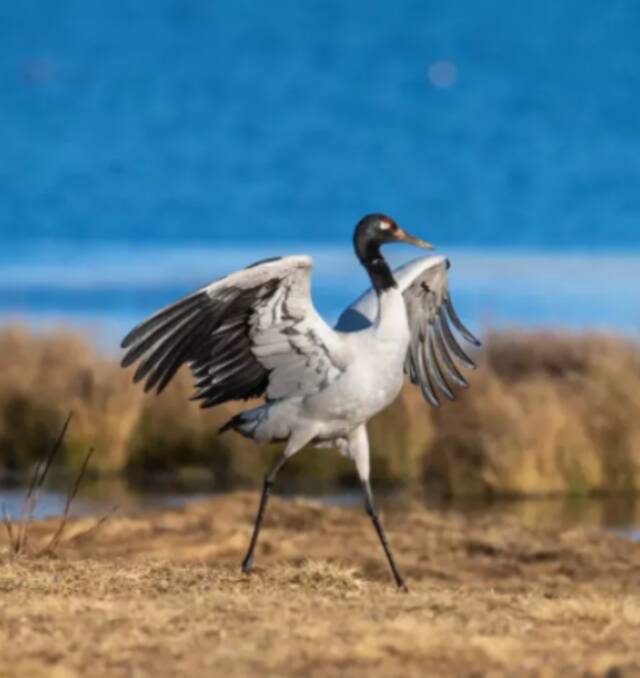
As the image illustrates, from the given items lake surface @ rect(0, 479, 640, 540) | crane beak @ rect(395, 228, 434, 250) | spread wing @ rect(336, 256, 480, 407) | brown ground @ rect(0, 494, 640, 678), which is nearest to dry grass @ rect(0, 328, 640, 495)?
lake surface @ rect(0, 479, 640, 540)

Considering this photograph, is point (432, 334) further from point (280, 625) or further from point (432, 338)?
point (280, 625)

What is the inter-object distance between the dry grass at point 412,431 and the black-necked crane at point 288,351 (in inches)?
419

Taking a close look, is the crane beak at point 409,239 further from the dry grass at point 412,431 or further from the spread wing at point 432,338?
the dry grass at point 412,431

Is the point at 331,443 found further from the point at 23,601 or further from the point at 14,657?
the point at 14,657

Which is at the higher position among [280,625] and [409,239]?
[409,239]

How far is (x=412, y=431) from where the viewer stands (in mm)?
20641

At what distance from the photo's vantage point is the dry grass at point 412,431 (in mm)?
20078

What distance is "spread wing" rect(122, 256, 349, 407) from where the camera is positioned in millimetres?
8930

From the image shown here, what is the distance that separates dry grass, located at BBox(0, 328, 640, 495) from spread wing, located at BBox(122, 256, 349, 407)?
10790mm

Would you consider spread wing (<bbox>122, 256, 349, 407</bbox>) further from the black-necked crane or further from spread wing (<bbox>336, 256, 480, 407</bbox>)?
spread wing (<bbox>336, 256, 480, 407</bbox>)

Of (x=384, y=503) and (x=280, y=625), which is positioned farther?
(x=384, y=503)

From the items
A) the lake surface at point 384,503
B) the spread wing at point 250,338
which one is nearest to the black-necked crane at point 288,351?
the spread wing at point 250,338

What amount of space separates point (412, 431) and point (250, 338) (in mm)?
11498

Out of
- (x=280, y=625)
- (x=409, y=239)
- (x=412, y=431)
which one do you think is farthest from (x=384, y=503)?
(x=280, y=625)
